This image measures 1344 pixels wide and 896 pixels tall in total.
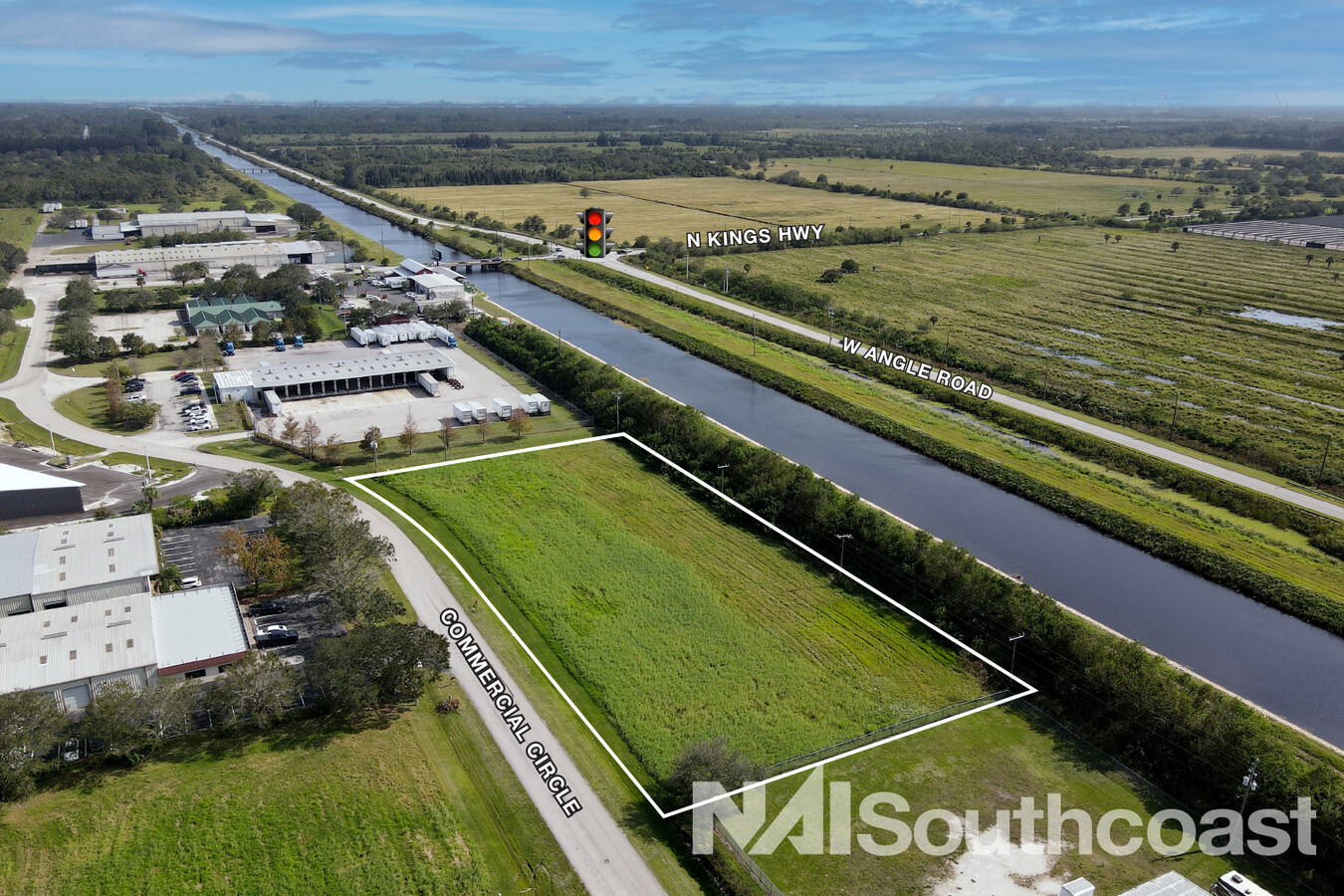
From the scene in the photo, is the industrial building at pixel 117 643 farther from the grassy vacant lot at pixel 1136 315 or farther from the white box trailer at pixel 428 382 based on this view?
the grassy vacant lot at pixel 1136 315

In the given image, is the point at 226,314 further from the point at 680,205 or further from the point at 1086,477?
the point at 680,205

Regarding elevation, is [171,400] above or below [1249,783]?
above

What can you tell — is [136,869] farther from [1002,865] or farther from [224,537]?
[1002,865]


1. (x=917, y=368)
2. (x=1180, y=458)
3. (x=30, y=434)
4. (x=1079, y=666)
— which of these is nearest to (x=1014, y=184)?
(x=917, y=368)

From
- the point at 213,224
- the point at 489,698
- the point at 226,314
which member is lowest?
the point at 489,698

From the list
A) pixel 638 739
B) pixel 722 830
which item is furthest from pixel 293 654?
pixel 722 830
